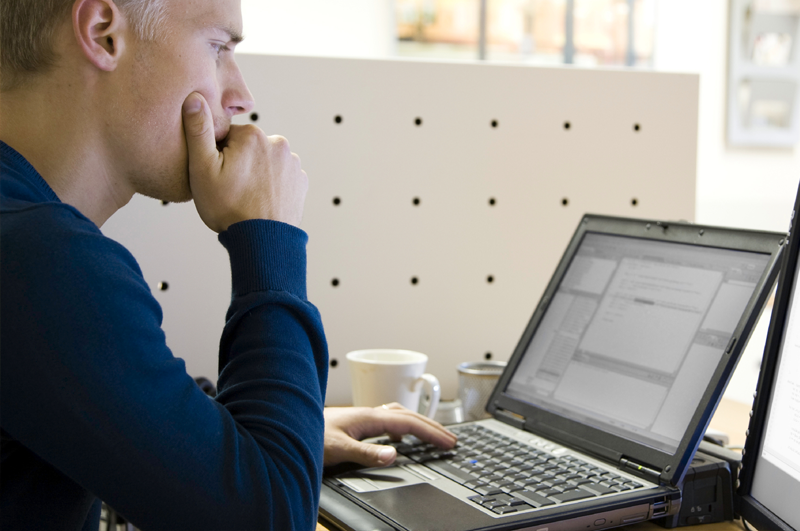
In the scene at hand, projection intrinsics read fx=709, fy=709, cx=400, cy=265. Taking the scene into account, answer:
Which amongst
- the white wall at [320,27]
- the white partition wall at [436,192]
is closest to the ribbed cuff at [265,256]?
the white partition wall at [436,192]

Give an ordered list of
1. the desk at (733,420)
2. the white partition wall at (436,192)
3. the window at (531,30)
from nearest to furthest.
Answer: the desk at (733,420) < the white partition wall at (436,192) < the window at (531,30)

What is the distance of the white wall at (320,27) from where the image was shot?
3.04 m

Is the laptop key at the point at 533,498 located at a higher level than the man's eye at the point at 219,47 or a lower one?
Result: lower

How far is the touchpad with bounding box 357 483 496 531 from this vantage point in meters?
0.55

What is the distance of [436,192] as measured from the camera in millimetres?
1091

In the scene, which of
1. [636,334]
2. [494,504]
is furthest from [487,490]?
[636,334]

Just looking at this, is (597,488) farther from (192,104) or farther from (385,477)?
(192,104)

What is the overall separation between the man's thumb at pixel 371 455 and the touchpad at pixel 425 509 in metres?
0.05

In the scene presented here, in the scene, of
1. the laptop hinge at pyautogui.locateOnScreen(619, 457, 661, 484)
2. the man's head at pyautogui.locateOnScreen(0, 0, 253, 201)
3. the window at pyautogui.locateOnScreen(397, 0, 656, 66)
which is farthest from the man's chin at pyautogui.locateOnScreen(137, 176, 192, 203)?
the window at pyautogui.locateOnScreen(397, 0, 656, 66)

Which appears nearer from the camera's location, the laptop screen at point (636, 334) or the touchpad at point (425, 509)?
the touchpad at point (425, 509)

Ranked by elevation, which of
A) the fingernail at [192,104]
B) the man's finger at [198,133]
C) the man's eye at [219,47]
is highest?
the man's eye at [219,47]

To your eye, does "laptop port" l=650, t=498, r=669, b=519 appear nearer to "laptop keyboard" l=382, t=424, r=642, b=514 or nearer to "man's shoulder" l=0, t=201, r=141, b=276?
"laptop keyboard" l=382, t=424, r=642, b=514

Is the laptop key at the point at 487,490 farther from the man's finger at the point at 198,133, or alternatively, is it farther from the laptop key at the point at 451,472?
the man's finger at the point at 198,133

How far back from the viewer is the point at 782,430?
538 millimetres
